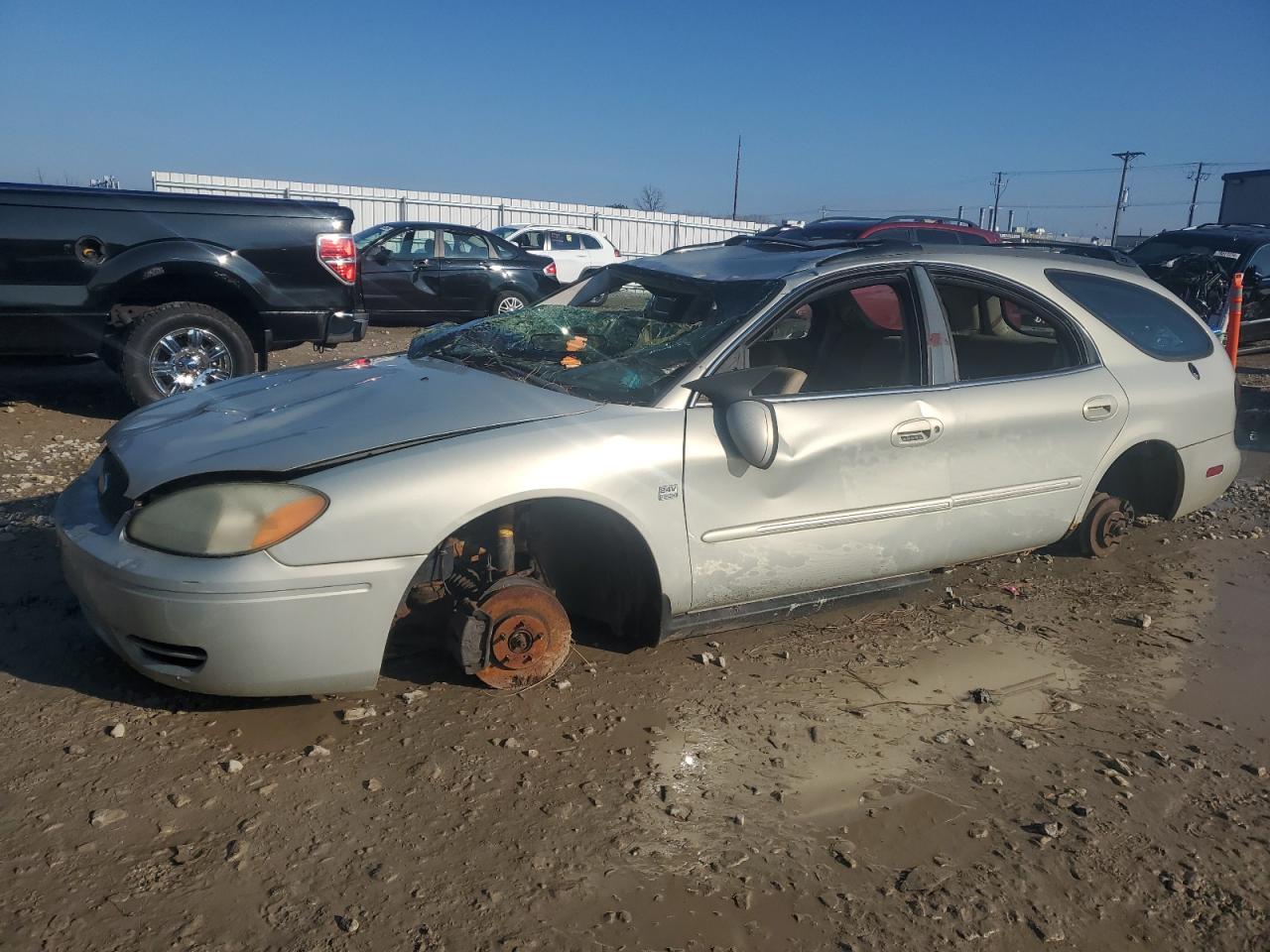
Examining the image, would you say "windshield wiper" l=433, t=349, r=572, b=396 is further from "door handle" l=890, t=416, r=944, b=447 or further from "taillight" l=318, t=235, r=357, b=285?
"taillight" l=318, t=235, r=357, b=285

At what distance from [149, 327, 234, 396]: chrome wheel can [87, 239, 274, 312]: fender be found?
382mm

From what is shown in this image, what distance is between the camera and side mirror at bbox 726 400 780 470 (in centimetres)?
343

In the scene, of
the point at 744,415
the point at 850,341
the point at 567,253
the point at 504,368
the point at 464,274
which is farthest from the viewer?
the point at 567,253

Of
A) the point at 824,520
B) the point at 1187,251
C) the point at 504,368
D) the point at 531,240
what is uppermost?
the point at 1187,251

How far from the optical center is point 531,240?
19375 mm

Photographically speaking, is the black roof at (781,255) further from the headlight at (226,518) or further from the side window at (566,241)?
the side window at (566,241)

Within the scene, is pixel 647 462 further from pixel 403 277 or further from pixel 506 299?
pixel 506 299

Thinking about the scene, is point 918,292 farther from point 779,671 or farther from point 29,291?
point 29,291

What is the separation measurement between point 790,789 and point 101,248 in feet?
19.7

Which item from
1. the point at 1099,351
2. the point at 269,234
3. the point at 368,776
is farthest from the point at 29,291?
the point at 1099,351

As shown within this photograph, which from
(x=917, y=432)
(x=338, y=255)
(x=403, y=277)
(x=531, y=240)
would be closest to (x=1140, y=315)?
(x=917, y=432)

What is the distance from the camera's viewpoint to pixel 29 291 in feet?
21.9

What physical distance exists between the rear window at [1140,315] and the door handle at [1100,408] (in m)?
0.38

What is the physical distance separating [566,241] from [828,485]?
17.0 meters
